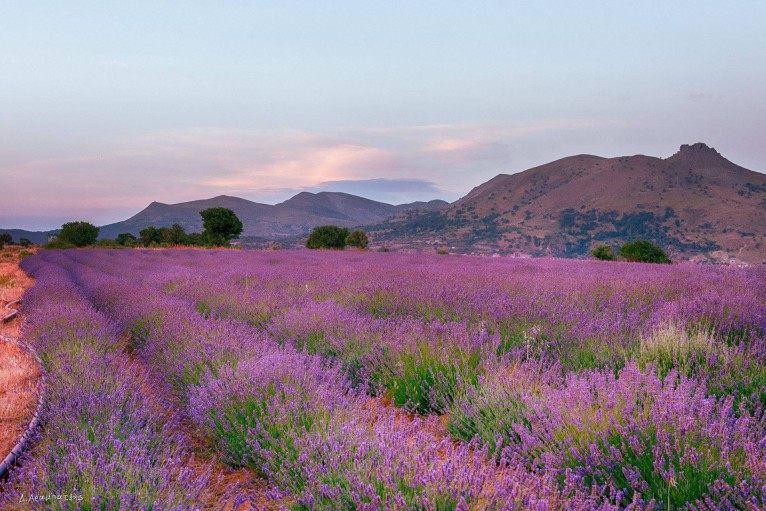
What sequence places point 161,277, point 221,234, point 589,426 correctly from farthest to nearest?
point 221,234
point 161,277
point 589,426

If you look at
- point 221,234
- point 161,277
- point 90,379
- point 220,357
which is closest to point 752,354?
point 220,357

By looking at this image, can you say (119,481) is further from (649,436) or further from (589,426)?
(649,436)

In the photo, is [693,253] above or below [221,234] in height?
below


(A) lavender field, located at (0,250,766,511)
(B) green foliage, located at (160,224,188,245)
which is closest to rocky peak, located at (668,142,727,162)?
(B) green foliage, located at (160,224,188,245)

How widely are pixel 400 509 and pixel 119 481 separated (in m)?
1.17

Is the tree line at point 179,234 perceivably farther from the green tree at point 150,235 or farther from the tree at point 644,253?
the tree at point 644,253

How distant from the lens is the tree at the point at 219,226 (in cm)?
3656

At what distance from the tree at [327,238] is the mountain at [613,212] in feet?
125

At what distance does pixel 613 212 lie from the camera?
10062 centimetres

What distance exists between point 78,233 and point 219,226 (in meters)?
16.9

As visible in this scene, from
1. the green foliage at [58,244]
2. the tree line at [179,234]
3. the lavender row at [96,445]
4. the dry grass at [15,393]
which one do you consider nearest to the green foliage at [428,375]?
the lavender row at [96,445]

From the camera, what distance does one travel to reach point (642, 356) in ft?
11.2

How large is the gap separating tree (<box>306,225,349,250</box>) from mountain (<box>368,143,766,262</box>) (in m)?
38.1

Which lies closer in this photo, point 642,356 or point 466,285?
point 642,356
